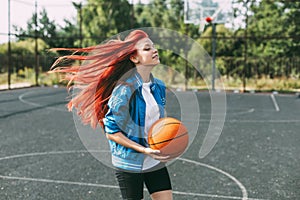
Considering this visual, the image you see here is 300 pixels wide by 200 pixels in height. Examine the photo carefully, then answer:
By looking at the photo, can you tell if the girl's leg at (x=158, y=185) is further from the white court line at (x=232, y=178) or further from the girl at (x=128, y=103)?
the white court line at (x=232, y=178)

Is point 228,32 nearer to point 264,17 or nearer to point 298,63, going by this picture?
point 264,17

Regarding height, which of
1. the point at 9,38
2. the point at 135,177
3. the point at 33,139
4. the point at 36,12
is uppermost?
the point at 36,12

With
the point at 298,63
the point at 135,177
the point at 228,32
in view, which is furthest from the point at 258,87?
the point at 135,177

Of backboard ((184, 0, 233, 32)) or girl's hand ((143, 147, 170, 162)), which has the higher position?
backboard ((184, 0, 233, 32))

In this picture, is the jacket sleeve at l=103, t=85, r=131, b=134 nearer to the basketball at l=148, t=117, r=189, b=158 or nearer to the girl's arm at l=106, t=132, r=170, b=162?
the girl's arm at l=106, t=132, r=170, b=162

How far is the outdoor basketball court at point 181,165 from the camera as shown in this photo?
5.42m

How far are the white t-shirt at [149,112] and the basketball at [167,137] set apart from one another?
0.05 metres

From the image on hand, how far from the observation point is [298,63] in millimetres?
23766

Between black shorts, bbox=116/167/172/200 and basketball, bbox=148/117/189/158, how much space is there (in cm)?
30

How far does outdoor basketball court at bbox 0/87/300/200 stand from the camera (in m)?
5.42

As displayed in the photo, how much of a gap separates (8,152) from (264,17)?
2708 centimetres

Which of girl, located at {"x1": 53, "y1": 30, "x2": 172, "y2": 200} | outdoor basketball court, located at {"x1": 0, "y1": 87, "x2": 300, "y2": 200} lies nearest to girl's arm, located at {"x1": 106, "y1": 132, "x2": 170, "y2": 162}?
girl, located at {"x1": 53, "y1": 30, "x2": 172, "y2": 200}

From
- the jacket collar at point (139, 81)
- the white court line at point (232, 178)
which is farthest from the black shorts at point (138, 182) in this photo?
the white court line at point (232, 178)

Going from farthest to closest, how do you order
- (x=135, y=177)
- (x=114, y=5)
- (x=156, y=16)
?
(x=156, y=16) → (x=114, y=5) → (x=135, y=177)
